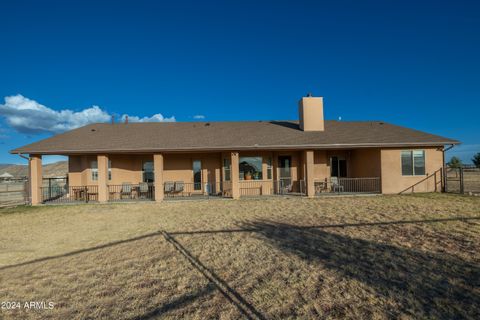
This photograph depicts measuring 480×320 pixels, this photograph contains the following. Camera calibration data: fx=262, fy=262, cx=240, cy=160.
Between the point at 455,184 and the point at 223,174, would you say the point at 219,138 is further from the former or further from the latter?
the point at 455,184

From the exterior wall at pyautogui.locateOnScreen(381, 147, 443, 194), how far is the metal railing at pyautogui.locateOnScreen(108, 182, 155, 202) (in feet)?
44.4

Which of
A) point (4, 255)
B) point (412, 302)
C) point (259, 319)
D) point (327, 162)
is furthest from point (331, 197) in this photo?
point (4, 255)

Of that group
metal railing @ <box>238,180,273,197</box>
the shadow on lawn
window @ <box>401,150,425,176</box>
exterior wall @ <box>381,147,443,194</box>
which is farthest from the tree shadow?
window @ <box>401,150,425,176</box>

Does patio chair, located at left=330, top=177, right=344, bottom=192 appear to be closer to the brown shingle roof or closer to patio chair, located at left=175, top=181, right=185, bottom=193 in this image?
the brown shingle roof

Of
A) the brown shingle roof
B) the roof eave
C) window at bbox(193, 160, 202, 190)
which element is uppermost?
the brown shingle roof

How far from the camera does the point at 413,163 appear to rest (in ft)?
50.0

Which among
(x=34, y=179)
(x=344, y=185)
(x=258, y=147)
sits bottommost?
(x=344, y=185)

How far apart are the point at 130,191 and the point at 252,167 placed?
24.6 ft

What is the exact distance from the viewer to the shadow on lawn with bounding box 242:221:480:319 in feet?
11.8

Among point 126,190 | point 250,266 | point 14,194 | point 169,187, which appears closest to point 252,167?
point 169,187

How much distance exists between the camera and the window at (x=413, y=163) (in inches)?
600

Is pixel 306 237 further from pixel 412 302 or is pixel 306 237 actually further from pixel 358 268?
pixel 412 302

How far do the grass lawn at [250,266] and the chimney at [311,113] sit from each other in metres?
8.64

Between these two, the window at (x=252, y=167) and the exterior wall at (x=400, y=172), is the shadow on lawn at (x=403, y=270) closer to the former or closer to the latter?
the window at (x=252, y=167)
